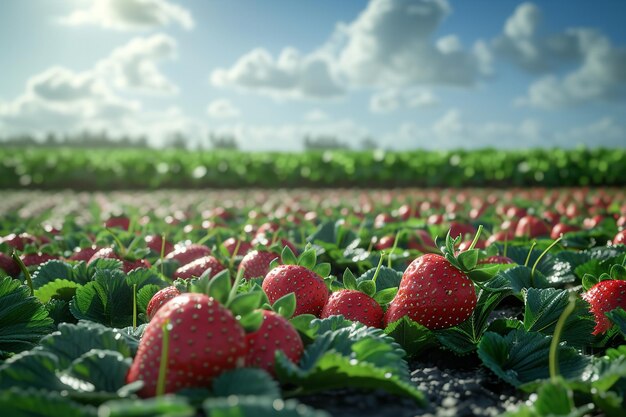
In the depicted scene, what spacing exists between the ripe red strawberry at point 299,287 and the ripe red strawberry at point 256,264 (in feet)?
1.96

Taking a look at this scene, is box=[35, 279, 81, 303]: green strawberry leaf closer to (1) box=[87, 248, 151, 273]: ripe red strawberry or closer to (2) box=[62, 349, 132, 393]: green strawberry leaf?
(1) box=[87, 248, 151, 273]: ripe red strawberry

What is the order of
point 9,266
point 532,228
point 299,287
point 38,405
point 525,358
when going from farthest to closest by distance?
point 532,228 < point 9,266 < point 299,287 < point 525,358 < point 38,405

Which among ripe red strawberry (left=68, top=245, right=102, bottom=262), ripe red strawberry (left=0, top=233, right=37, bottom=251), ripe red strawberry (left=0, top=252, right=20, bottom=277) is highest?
ripe red strawberry (left=0, top=233, right=37, bottom=251)

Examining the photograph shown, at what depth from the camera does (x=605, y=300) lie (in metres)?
2.04

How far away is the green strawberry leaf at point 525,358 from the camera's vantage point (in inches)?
65.9

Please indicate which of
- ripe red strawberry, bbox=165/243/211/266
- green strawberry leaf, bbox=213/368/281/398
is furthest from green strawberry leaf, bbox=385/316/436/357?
ripe red strawberry, bbox=165/243/211/266

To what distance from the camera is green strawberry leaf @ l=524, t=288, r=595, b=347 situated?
6.29 ft

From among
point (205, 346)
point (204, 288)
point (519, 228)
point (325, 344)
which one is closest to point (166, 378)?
point (205, 346)

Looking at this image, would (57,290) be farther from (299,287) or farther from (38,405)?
(38,405)

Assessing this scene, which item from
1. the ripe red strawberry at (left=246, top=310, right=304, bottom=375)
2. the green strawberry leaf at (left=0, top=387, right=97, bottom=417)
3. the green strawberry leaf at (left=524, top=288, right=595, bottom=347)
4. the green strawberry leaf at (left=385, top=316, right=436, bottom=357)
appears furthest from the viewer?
the green strawberry leaf at (left=524, top=288, right=595, bottom=347)

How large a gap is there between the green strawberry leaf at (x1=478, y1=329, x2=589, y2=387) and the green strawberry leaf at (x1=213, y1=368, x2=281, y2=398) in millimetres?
700

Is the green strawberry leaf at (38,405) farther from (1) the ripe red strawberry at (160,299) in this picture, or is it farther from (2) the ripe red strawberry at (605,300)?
(2) the ripe red strawberry at (605,300)

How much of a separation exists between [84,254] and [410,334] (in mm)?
1859

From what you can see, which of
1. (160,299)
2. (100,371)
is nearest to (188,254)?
(160,299)
